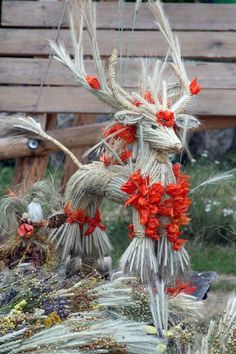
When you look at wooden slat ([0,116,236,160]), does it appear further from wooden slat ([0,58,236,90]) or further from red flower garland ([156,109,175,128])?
red flower garland ([156,109,175,128])

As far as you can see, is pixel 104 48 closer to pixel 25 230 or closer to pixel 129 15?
pixel 129 15

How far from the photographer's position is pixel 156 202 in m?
3.73

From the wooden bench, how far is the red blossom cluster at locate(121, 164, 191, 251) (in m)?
1.77

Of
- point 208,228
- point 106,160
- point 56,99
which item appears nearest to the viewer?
point 106,160

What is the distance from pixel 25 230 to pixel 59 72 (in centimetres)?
212

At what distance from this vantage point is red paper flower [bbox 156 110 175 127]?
12.4 feet

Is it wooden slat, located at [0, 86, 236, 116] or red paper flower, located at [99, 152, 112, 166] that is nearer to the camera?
red paper flower, located at [99, 152, 112, 166]

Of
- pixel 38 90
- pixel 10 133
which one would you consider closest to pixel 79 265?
pixel 10 133

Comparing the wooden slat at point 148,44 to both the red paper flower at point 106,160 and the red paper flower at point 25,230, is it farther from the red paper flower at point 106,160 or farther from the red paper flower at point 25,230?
the red paper flower at point 25,230

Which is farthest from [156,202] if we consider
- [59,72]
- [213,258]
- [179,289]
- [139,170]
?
[213,258]

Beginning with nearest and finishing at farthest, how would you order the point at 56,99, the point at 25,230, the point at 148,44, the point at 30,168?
the point at 25,230, the point at 30,168, the point at 56,99, the point at 148,44

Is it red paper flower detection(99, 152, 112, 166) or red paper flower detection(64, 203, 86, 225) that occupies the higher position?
red paper flower detection(99, 152, 112, 166)

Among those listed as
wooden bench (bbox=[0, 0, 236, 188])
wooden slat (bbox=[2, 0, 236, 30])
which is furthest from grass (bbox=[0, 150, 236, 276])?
wooden slat (bbox=[2, 0, 236, 30])

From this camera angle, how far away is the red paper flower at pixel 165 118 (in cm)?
377
